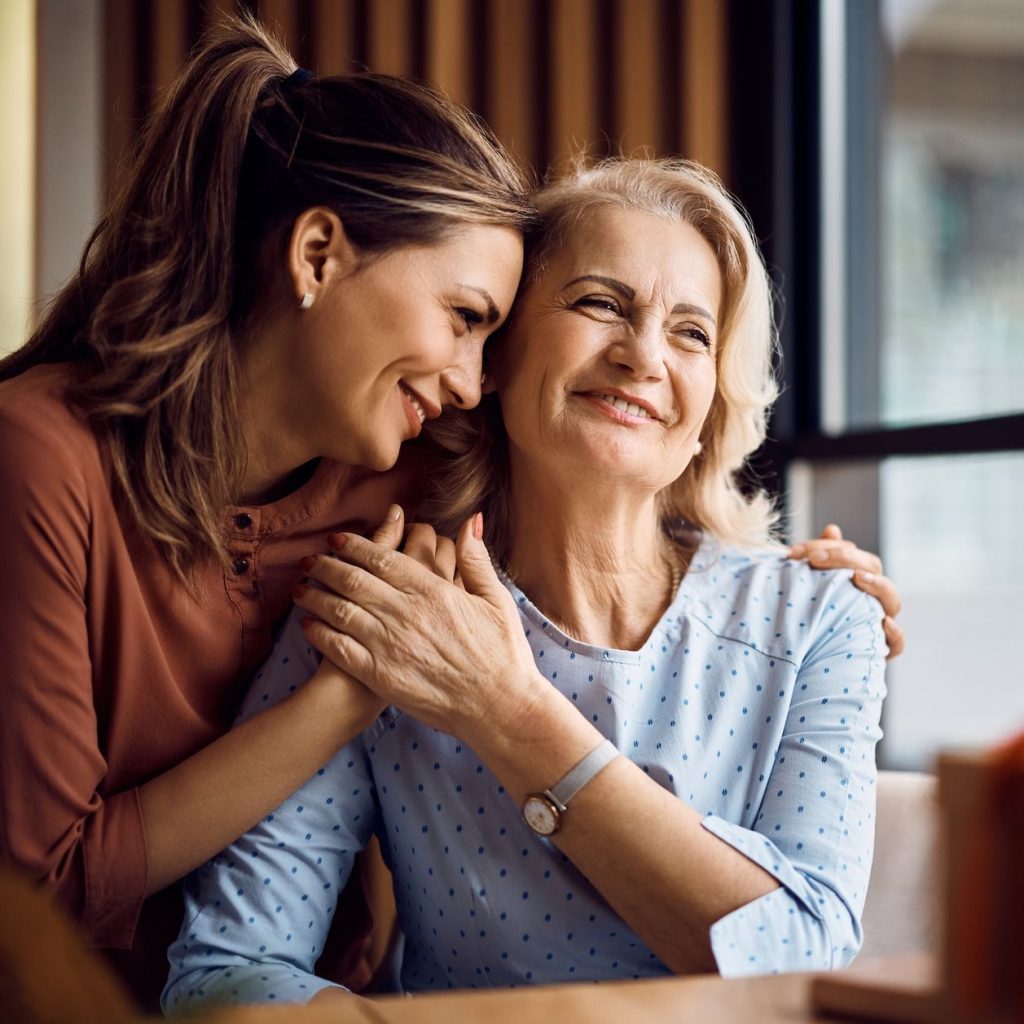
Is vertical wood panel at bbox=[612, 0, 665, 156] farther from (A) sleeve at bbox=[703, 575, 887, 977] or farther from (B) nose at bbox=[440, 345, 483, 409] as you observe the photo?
(A) sleeve at bbox=[703, 575, 887, 977]

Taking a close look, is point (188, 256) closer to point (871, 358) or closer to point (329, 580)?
point (329, 580)

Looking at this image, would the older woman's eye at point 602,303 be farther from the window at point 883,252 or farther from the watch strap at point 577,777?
the window at point 883,252

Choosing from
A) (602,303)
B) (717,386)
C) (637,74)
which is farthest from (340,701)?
(637,74)

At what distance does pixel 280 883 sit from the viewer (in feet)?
4.94

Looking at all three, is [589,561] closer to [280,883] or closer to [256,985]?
[280,883]

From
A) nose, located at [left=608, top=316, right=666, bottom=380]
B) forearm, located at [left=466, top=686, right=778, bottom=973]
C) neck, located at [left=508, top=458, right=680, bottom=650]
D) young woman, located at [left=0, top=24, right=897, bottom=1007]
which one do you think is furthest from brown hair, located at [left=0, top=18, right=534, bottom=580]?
forearm, located at [left=466, top=686, right=778, bottom=973]

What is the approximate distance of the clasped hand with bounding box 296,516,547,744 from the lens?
4.67 ft

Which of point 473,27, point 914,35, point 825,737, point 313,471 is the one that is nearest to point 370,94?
point 313,471

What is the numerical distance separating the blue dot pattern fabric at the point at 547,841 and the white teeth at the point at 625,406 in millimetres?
257

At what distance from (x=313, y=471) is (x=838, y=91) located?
7.14ft

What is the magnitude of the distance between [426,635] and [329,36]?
233 cm

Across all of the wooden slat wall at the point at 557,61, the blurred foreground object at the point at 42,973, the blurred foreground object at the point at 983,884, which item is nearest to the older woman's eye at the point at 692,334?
the blurred foreground object at the point at 983,884

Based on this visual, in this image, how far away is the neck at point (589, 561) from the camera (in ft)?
5.51

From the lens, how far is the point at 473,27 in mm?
3385
